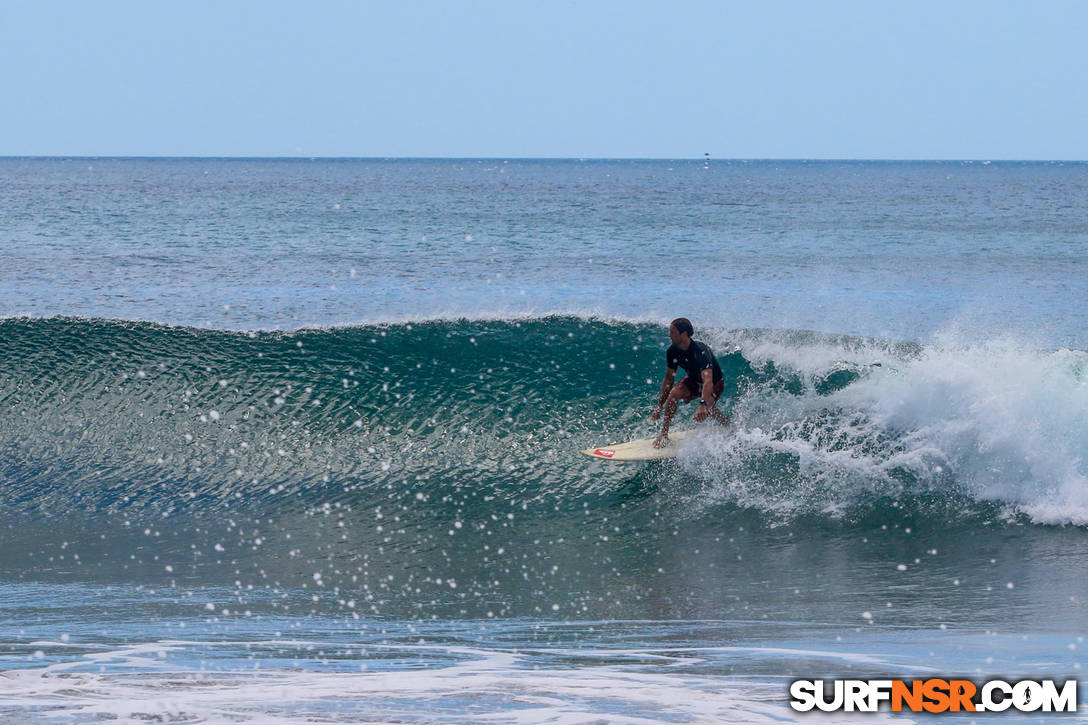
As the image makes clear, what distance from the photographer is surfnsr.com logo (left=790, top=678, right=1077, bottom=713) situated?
16.4 ft

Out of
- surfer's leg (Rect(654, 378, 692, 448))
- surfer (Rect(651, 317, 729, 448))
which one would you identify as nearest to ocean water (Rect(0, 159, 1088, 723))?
surfer's leg (Rect(654, 378, 692, 448))

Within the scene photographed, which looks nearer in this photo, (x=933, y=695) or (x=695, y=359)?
(x=933, y=695)

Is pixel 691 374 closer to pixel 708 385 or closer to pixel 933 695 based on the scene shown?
pixel 708 385

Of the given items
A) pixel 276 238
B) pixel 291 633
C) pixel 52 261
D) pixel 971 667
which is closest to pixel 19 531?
pixel 291 633

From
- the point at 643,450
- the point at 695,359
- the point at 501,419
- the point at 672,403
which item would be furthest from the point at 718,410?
the point at 501,419

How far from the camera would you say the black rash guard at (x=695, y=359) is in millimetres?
9422

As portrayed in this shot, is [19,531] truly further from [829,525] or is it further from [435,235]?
[435,235]

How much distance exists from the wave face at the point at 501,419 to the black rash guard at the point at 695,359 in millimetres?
816

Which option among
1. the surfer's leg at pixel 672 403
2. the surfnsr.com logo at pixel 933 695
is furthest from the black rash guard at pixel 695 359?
the surfnsr.com logo at pixel 933 695

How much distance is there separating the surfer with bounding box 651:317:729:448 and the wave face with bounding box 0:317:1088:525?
543mm

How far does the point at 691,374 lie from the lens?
9531 millimetres

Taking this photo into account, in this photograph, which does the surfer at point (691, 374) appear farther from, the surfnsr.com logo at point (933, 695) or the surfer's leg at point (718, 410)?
the surfnsr.com logo at point (933, 695)

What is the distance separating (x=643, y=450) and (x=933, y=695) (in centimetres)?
512

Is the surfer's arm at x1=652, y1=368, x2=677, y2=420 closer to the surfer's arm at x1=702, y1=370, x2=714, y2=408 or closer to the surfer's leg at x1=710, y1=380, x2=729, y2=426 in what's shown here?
the surfer's arm at x1=702, y1=370, x2=714, y2=408
